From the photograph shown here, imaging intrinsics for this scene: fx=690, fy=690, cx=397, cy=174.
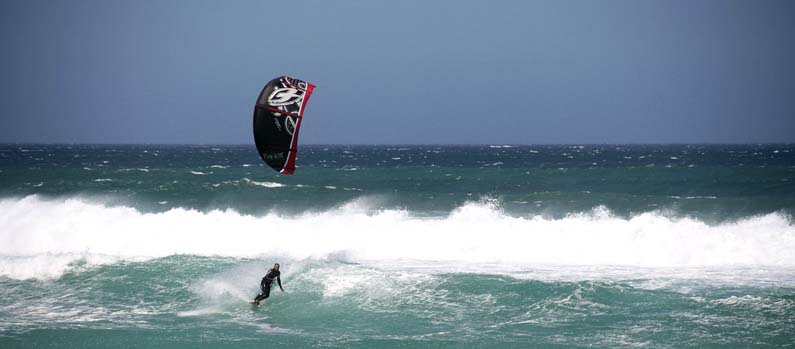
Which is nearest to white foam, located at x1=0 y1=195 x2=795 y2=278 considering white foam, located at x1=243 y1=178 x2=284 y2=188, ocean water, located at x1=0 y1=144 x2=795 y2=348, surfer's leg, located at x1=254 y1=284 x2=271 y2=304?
ocean water, located at x1=0 y1=144 x2=795 y2=348

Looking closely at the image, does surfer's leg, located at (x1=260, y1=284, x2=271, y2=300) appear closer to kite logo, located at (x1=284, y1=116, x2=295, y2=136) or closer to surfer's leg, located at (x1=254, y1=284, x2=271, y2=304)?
surfer's leg, located at (x1=254, y1=284, x2=271, y2=304)

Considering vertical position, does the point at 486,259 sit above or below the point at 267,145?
below

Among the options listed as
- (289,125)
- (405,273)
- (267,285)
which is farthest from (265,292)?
(289,125)

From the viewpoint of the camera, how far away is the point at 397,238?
21391mm

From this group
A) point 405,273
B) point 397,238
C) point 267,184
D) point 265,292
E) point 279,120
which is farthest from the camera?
point 267,184

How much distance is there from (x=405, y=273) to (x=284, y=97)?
19.4 feet

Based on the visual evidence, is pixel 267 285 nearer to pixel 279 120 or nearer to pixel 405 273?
pixel 405 273

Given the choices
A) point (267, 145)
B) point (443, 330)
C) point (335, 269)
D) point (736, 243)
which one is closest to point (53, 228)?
point (335, 269)

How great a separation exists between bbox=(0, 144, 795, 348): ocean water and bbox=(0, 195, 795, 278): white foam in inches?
3.0

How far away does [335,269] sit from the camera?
1714cm

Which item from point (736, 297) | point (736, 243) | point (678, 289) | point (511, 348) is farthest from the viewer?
point (736, 243)

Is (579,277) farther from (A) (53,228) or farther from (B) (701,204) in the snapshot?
(A) (53,228)

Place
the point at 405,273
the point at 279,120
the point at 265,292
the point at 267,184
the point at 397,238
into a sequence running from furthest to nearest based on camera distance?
1. the point at 267,184
2. the point at 397,238
3. the point at 405,273
4. the point at 265,292
5. the point at 279,120

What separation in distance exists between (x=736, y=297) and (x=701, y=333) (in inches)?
92.6
